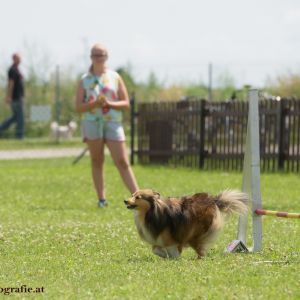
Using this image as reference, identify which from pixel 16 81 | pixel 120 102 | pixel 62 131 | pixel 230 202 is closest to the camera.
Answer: pixel 230 202

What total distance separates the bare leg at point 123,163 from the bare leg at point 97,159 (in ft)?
0.44

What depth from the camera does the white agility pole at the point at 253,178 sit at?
7793mm

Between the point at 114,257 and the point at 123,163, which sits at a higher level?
the point at 123,163

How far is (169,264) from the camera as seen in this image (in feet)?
23.0

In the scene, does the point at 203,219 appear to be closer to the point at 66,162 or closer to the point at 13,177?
the point at 13,177

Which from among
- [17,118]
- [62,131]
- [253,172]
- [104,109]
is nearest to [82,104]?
[104,109]

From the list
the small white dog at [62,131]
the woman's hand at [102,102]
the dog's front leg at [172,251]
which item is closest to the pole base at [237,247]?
the dog's front leg at [172,251]

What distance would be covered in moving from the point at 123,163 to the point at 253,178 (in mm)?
3779

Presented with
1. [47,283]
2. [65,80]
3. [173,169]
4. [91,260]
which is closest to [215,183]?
[173,169]

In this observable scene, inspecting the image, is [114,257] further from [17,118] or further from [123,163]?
[17,118]

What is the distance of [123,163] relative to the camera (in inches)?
448

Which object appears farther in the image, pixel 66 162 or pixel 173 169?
pixel 66 162

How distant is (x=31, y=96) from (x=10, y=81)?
695 centimetres

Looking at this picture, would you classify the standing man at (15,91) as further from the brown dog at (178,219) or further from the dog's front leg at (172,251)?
the dog's front leg at (172,251)
